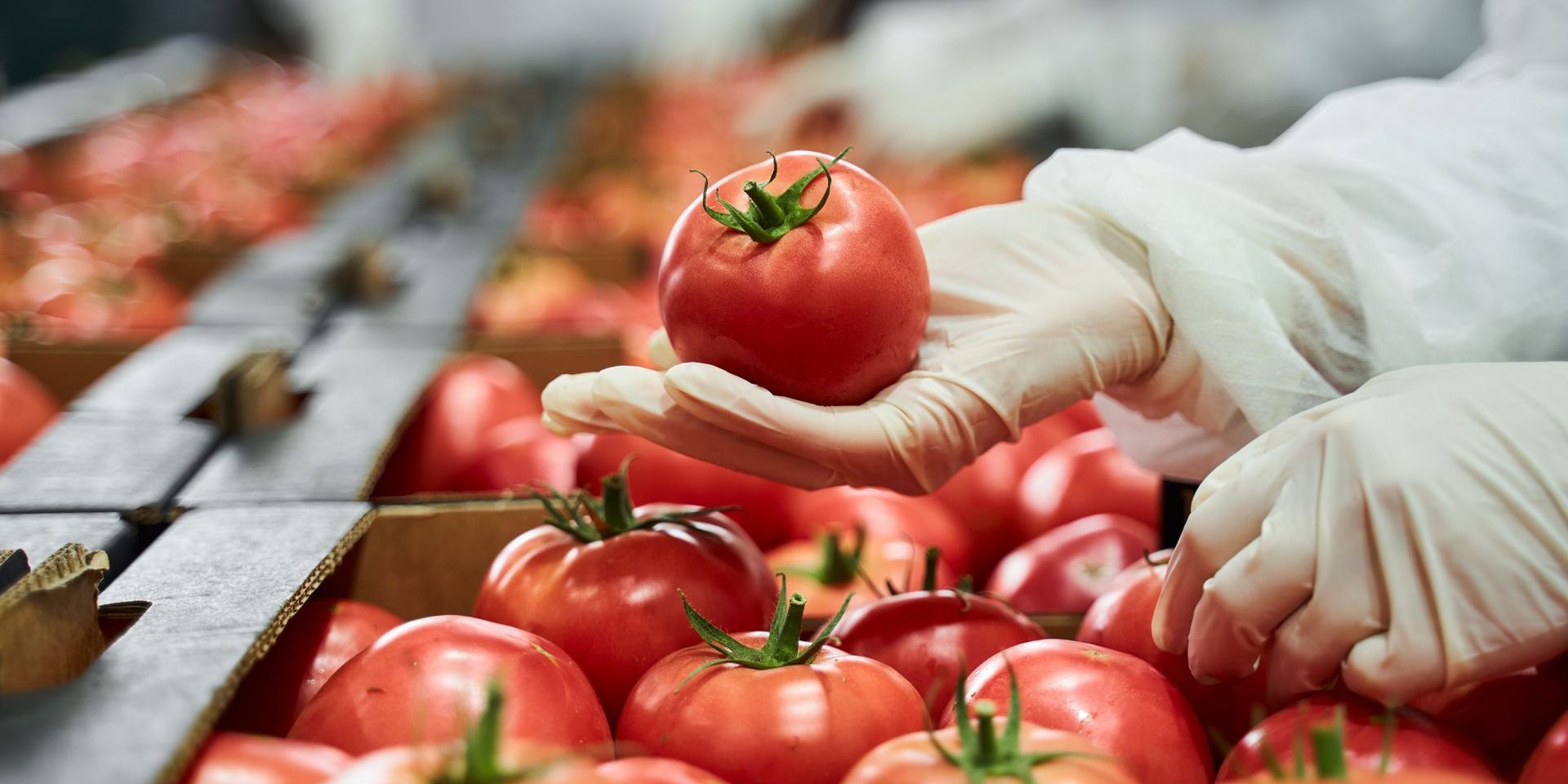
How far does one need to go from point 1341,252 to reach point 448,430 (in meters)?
1.53

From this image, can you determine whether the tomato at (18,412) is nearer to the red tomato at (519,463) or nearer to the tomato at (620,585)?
the red tomato at (519,463)

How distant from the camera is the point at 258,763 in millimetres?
915

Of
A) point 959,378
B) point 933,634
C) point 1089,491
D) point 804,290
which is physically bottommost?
point 1089,491

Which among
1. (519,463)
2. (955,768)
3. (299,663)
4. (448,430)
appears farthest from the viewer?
(448,430)

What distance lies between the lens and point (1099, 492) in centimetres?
217

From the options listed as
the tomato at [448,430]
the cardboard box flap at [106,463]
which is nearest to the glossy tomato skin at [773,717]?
the cardboard box flap at [106,463]

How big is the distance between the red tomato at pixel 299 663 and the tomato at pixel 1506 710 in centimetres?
103

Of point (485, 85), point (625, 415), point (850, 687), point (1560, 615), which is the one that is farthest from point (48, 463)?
point (485, 85)

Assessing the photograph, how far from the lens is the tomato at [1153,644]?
1.26 metres

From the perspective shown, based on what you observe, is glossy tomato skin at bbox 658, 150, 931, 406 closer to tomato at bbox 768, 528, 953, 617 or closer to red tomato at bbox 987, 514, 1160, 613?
tomato at bbox 768, 528, 953, 617

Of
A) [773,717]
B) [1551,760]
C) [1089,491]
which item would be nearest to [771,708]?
[773,717]

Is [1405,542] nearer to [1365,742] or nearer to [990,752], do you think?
[1365,742]

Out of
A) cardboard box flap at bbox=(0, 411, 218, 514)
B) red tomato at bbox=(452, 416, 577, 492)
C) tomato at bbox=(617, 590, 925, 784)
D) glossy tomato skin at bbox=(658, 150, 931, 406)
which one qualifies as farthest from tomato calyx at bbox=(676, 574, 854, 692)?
red tomato at bbox=(452, 416, 577, 492)

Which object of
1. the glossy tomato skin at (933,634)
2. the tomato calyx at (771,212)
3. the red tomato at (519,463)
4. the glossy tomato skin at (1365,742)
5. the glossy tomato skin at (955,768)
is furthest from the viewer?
the red tomato at (519,463)
